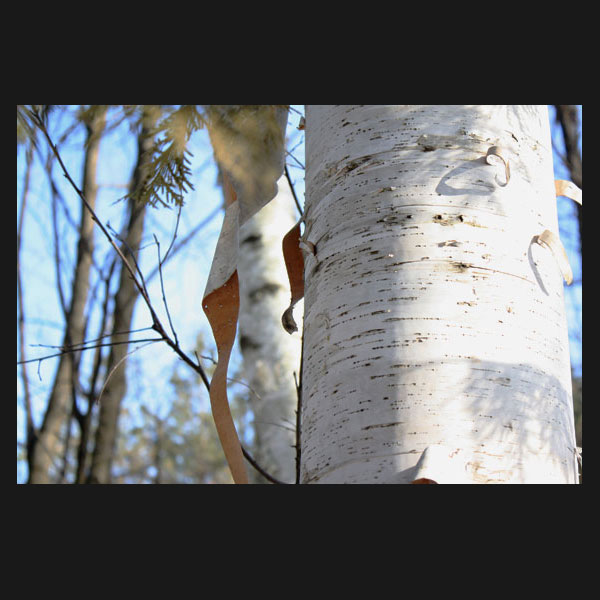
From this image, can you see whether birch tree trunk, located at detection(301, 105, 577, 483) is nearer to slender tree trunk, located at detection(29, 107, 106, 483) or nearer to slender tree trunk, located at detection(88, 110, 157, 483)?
slender tree trunk, located at detection(88, 110, 157, 483)

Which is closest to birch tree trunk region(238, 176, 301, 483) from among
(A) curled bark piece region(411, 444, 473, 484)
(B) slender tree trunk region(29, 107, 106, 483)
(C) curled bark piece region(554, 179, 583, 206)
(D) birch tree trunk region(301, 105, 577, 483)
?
(B) slender tree trunk region(29, 107, 106, 483)

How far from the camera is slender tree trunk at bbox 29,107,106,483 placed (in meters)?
3.38

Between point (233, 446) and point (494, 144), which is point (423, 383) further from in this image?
point (233, 446)

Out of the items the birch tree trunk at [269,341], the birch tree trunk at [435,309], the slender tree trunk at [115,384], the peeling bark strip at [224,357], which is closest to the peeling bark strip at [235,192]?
the peeling bark strip at [224,357]

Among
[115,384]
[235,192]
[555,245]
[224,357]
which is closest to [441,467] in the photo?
[555,245]

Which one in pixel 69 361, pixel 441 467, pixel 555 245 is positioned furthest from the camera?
pixel 69 361

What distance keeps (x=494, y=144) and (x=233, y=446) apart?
1.95 feet

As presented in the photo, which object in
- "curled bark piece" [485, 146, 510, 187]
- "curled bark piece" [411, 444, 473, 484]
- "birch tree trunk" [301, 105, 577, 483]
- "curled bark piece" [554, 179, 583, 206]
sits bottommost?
"curled bark piece" [411, 444, 473, 484]

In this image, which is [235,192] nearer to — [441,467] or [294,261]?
[294,261]

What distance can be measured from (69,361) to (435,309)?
324 cm

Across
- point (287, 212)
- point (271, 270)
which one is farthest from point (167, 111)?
point (287, 212)

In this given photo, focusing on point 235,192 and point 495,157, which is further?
point 235,192

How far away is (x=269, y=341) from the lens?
259cm

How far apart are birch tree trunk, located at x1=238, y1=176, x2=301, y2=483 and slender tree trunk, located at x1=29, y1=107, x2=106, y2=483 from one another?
976mm
